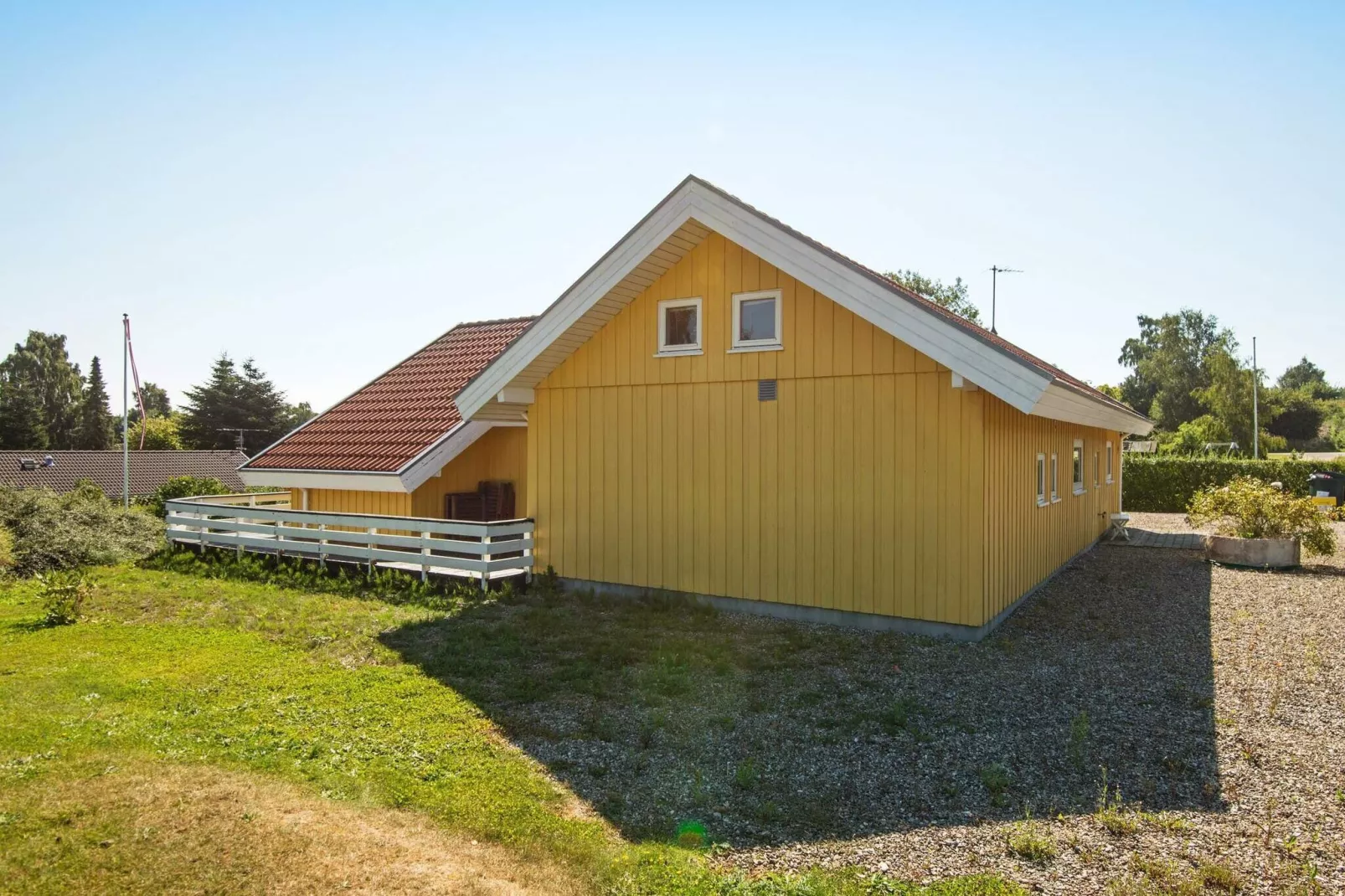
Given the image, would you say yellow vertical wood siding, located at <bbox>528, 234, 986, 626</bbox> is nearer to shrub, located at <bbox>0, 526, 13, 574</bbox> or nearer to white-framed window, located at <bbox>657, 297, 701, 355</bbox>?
white-framed window, located at <bbox>657, 297, 701, 355</bbox>

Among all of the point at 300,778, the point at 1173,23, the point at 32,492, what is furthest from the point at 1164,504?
the point at 32,492

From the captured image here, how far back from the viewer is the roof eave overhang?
314 inches

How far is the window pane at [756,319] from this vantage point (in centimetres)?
1007

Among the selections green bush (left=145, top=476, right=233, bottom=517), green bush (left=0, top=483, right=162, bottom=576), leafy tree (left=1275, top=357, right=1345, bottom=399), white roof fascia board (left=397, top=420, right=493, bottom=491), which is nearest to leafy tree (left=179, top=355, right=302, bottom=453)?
green bush (left=145, top=476, right=233, bottom=517)

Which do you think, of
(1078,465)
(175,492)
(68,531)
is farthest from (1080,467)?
(175,492)

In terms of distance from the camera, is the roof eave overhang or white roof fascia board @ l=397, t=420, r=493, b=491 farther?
white roof fascia board @ l=397, t=420, r=493, b=491

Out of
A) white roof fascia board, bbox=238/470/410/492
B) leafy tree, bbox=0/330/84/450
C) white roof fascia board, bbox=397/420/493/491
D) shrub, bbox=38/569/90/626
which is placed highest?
leafy tree, bbox=0/330/84/450

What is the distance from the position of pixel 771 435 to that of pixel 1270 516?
10.3m

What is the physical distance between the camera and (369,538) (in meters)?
12.7

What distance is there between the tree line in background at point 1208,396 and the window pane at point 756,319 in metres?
40.1

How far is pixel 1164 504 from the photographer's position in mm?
26391

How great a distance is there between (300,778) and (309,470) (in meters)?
9.97

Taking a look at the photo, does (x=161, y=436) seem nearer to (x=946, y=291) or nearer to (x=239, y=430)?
(x=239, y=430)

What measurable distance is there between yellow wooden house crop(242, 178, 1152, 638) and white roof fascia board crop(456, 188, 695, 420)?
26mm
